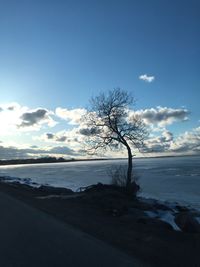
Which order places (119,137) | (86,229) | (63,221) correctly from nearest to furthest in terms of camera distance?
(86,229), (63,221), (119,137)

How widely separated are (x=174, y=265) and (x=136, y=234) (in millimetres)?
3352

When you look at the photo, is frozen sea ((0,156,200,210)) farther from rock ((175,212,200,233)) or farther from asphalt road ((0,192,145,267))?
asphalt road ((0,192,145,267))

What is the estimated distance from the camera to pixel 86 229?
1127 centimetres

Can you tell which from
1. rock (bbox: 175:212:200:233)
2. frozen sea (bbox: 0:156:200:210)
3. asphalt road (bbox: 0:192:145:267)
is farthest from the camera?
frozen sea (bbox: 0:156:200:210)

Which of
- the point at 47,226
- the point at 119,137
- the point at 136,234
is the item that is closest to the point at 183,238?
the point at 136,234

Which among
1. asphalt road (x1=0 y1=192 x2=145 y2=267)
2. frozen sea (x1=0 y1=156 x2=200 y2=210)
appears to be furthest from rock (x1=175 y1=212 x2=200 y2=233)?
frozen sea (x1=0 y1=156 x2=200 y2=210)

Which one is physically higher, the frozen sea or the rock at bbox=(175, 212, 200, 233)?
the frozen sea

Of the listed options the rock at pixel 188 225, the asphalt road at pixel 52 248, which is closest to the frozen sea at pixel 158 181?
the rock at pixel 188 225

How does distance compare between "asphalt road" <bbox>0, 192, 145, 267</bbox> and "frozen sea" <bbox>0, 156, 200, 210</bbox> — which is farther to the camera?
"frozen sea" <bbox>0, 156, 200, 210</bbox>

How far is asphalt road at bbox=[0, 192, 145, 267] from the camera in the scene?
722 centimetres

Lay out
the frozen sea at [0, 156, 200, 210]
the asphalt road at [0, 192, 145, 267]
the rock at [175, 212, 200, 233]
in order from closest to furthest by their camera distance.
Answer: the asphalt road at [0, 192, 145, 267], the rock at [175, 212, 200, 233], the frozen sea at [0, 156, 200, 210]

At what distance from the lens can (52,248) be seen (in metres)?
8.43

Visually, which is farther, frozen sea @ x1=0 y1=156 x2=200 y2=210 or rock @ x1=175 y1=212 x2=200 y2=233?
frozen sea @ x1=0 y1=156 x2=200 y2=210

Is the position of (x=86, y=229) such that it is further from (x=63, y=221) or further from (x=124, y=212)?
(x=124, y=212)
